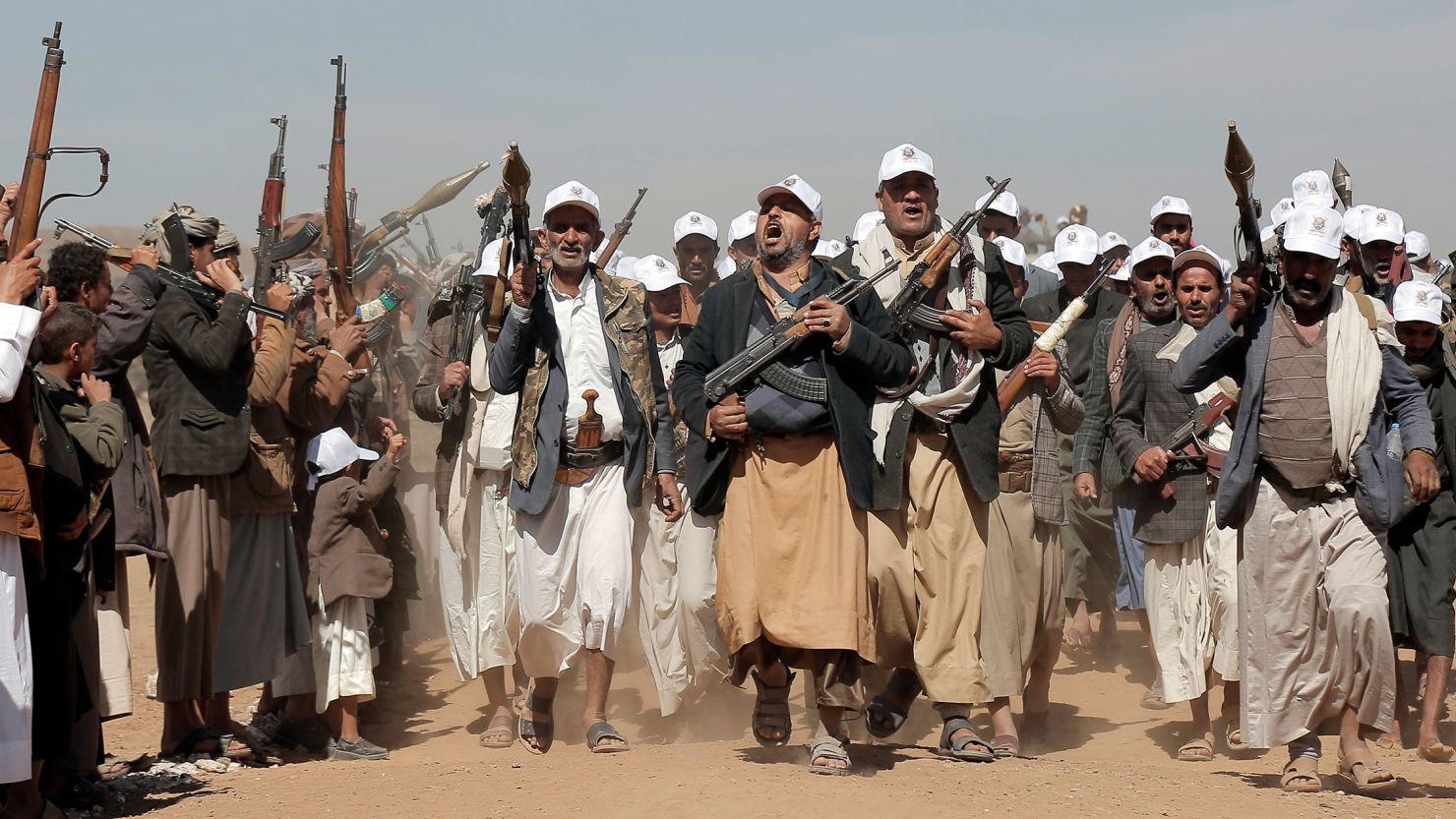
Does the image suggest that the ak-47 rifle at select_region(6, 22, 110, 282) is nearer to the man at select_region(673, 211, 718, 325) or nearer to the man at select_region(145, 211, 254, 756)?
the man at select_region(145, 211, 254, 756)

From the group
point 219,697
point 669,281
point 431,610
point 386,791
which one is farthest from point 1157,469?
point 431,610

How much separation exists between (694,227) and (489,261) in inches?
80.9

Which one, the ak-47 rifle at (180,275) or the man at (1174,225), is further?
the man at (1174,225)

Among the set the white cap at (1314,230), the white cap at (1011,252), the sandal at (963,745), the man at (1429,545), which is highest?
the white cap at (1011,252)

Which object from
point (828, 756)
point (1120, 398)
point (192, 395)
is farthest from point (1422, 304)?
point (192, 395)

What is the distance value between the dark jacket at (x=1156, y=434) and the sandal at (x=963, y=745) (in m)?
1.82

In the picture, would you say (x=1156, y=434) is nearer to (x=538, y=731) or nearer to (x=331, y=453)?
(x=538, y=731)

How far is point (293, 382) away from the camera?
9.20 m

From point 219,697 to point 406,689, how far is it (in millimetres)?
2538

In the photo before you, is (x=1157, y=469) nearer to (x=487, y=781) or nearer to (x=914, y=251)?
(x=914, y=251)

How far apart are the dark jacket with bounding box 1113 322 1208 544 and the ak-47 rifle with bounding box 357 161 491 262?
567 centimetres

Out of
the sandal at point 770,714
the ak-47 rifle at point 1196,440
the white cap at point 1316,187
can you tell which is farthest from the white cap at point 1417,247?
the sandal at point 770,714

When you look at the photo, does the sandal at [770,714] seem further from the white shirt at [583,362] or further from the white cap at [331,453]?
the white cap at [331,453]

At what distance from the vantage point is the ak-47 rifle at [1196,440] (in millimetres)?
8922
